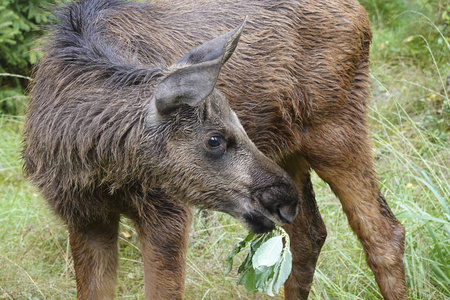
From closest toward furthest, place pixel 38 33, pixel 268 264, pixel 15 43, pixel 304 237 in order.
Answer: pixel 268 264 → pixel 304 237 → pixel 15 43 → pixel 38 33

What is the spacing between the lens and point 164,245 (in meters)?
4.40

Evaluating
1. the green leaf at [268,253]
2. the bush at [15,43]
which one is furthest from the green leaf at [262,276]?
the bush at [15,43]

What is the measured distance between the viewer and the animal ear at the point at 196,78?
364 cm

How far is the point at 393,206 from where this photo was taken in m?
6.28

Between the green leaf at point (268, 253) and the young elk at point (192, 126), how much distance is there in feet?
0.52

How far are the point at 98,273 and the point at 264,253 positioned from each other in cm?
135

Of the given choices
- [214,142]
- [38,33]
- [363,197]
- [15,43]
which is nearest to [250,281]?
[214,142]

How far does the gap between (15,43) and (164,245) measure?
15.4ft

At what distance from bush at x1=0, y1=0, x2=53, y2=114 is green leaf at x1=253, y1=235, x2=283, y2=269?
15.0 feet

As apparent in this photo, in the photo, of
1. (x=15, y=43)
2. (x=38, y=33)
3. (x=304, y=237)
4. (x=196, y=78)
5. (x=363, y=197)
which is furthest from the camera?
(x=38, y=33)

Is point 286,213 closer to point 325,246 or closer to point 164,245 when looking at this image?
point 164,245

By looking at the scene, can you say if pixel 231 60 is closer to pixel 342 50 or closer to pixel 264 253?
pixel 342 50

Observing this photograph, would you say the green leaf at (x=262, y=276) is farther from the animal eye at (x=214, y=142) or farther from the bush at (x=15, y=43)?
the bush at (x=15, y=43)

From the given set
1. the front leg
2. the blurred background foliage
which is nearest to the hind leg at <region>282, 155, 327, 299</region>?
the front leg
